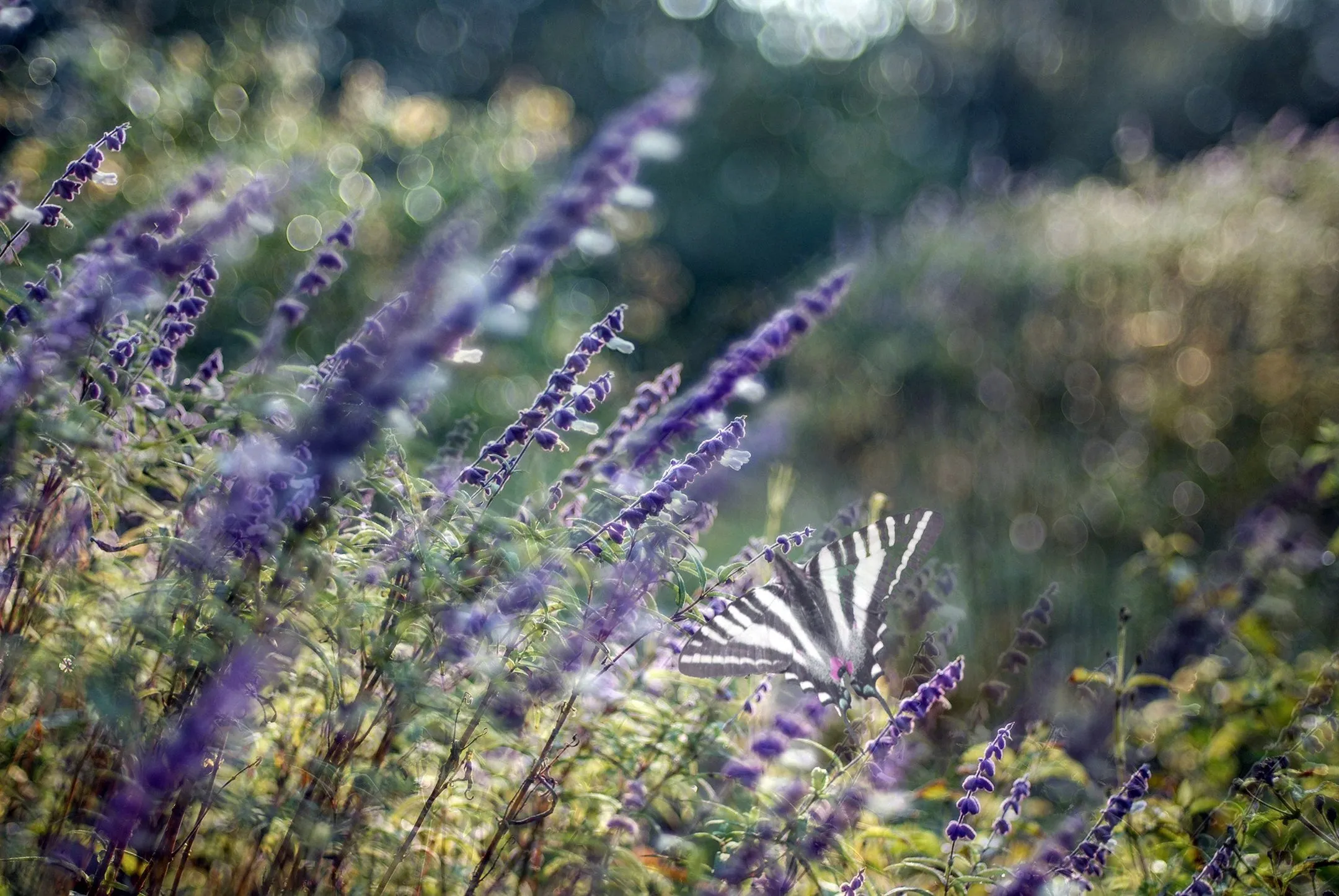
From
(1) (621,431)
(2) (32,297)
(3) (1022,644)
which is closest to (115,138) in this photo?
(2) (32,297)

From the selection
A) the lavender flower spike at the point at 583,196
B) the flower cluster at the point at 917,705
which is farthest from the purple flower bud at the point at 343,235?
the flower cluster at the point at 917,705

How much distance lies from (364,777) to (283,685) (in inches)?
19.2

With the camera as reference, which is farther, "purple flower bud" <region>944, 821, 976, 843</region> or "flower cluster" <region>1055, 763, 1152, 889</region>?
"flower cluster" <region>1055, 763, 1152, 889</region>

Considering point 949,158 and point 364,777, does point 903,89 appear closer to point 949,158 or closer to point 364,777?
point 949,158

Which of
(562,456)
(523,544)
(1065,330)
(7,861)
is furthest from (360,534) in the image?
(1065,330)

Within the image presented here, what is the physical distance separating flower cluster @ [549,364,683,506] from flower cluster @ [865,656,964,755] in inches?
28.8

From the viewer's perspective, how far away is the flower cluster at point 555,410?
175 centimetres

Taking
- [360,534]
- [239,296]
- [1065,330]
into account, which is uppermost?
[1065,330]

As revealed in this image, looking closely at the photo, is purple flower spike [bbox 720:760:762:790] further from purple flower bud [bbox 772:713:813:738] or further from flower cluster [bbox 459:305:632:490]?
flower cluster [bbox 459:305:632:490]

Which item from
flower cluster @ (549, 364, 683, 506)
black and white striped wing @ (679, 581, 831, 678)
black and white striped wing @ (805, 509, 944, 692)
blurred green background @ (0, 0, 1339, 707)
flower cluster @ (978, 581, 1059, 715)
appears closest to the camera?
flower cluster @ (549, 364, 683, 506)

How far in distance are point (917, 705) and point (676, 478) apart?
2.01ft

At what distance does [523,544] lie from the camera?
1729 millimetres

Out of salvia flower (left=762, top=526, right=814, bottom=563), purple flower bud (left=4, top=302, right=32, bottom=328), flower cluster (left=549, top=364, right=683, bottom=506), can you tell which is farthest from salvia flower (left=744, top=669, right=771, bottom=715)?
purple flower bud (left=4, top=302, right=32, bottom=328)

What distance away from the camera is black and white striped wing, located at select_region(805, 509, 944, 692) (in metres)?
2.45
